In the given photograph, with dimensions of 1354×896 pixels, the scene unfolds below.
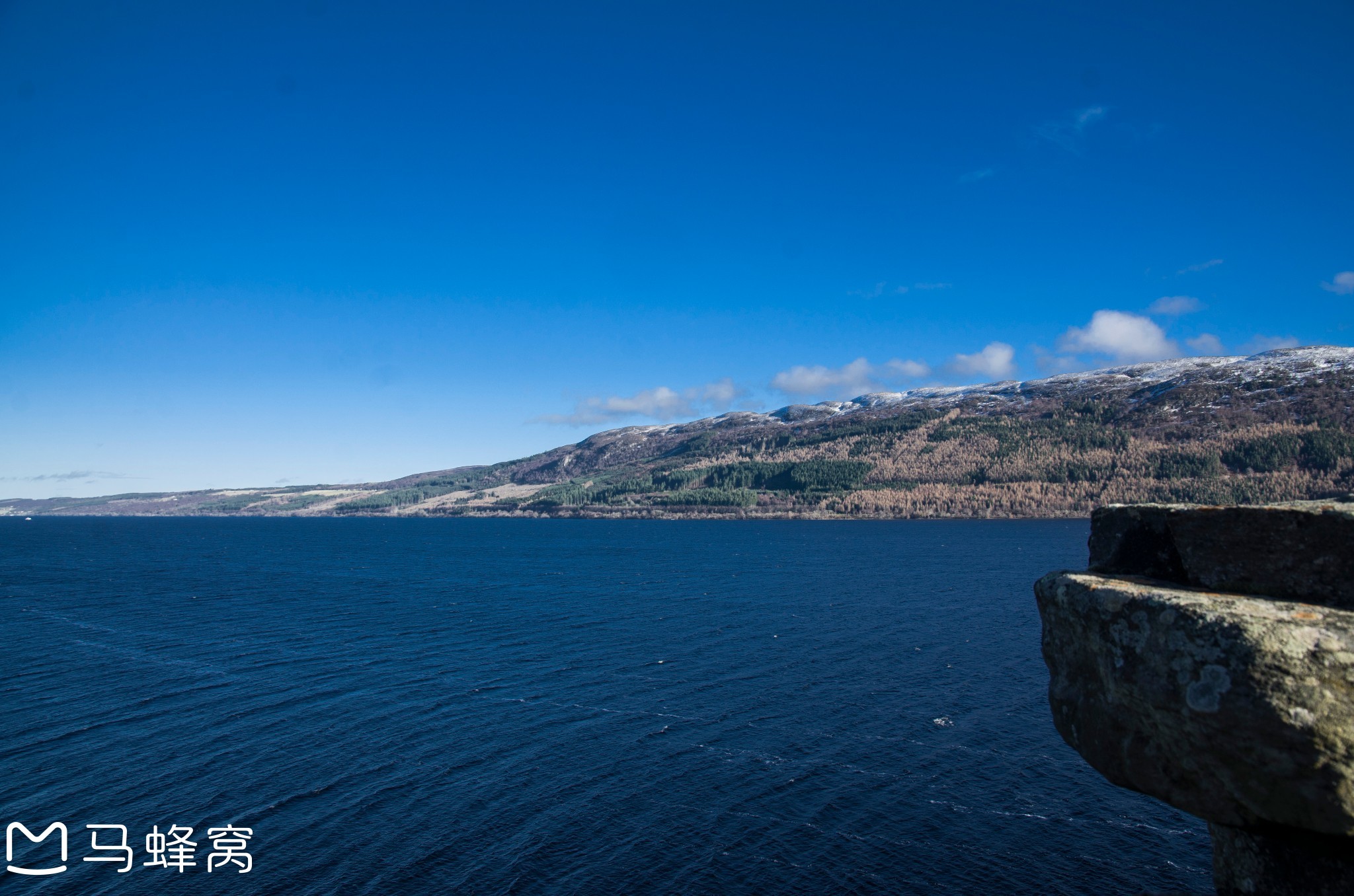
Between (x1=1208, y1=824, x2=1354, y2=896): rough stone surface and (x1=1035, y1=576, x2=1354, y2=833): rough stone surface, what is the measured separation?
78 centimetres

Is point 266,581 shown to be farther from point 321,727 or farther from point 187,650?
point 321,727

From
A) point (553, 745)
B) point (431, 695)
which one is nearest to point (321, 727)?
point (431, 695)

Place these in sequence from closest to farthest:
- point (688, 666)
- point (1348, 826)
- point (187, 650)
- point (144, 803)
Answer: point (1348, 826) → point (144, 803) → point (688, 666) → point (187, 650)

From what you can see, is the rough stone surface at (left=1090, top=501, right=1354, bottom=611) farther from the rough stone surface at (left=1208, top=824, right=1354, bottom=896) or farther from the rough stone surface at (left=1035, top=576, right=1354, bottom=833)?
the rough stone surface at (left=1208, top=824, right=1354, bottom=896)

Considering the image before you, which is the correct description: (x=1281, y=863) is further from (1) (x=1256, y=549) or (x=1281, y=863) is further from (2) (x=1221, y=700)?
(1) (x=1256, y=549)

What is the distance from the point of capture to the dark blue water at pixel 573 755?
26.5 meters

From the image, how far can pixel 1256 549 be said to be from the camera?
29.2 feet

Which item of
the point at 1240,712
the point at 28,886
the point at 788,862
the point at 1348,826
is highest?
the point at 1240,712

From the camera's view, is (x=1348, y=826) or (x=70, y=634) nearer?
(x=1348, y=826)

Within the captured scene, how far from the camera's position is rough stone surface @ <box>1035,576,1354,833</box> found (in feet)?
24.2

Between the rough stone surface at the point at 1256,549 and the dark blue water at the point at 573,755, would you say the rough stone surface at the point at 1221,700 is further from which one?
the dark blue water at the point at 573,755

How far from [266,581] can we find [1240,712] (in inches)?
4777

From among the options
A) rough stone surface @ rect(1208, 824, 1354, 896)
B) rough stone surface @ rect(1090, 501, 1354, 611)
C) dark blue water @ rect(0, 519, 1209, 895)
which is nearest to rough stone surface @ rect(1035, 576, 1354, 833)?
rough stone surface @ rect(1090, 501, 1354, 611)

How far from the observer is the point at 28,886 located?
82.5ft
